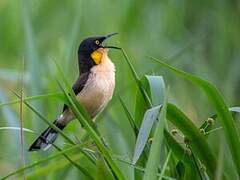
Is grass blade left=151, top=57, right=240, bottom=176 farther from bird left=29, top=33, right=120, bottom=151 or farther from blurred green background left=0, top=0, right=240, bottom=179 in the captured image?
blurred green background left=0, top=0, right=240, bottom=179

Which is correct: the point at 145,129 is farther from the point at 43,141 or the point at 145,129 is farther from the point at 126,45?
the point at 126,45

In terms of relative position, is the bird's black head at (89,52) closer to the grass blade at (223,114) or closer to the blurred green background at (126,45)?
the blurred green background at (126,45)

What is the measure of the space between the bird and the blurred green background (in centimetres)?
44

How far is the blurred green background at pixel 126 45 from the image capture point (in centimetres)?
441

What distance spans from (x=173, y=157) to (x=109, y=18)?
297 cm

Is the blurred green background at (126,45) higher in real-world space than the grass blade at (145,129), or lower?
lower

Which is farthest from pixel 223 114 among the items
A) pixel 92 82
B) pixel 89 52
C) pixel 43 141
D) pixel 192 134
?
pixel 89 52

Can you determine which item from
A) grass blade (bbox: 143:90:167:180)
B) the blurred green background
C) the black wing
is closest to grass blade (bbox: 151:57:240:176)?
grass blade (bbox: 143:90:167:180)

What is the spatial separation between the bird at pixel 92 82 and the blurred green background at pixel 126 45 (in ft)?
1.45

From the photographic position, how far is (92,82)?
366 cm

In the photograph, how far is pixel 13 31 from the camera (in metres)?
6.36

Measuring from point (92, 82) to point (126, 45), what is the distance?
1.96 m

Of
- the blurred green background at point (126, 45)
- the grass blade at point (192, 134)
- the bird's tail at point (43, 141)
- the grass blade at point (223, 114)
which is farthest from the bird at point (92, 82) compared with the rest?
the grass blade at point (223, 114)

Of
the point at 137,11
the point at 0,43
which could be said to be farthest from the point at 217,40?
the point at 0,43
